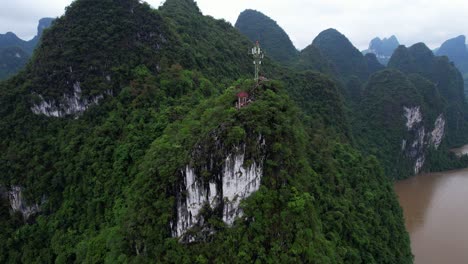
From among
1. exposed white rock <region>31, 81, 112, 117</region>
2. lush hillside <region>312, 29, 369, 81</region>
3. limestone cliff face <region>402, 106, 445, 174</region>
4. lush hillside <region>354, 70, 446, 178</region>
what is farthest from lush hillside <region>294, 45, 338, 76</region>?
exposed white rock <region>31, 81, 112, 117</region>

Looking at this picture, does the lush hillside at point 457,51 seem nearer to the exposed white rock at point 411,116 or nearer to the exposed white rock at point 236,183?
the exposed white rock at point 411,116

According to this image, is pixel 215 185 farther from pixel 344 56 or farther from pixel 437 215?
pixel 344 56

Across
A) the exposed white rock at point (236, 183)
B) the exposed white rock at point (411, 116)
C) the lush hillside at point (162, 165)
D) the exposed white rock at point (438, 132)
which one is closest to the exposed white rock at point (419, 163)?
the exposed white rock at point (438, 132)

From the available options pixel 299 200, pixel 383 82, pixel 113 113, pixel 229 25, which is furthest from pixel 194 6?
pixel 299 200

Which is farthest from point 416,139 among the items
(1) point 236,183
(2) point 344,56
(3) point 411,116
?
(1) point 236,183

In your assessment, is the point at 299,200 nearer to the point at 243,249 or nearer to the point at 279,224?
the point at 279,224

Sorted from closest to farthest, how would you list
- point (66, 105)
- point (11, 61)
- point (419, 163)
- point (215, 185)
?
point (215, 185) < point (66, 105) < point (419, 163) < point (11, 61)

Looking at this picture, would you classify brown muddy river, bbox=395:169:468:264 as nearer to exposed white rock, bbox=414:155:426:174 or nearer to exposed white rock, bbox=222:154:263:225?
exposed white rock, bbox=414:155:426:174

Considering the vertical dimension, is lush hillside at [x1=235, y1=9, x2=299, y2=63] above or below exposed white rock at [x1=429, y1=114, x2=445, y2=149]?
above
